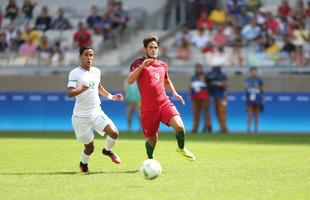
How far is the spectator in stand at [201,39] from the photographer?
3209 centimetres

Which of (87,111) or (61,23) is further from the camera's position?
(61,23)

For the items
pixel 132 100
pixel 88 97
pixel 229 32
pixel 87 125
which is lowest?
pixel 132 100

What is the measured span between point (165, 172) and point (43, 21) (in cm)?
2170

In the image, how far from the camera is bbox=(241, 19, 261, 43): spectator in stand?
31.5m

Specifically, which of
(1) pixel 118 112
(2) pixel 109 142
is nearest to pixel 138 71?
(2) pixel 109 142

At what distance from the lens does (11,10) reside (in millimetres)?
36125

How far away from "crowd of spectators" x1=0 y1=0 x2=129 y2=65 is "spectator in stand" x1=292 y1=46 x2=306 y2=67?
7.06m

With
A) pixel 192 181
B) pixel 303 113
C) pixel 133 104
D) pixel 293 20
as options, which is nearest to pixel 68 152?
pixel 192 181

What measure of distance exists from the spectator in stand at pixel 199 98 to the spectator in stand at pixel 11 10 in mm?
10478

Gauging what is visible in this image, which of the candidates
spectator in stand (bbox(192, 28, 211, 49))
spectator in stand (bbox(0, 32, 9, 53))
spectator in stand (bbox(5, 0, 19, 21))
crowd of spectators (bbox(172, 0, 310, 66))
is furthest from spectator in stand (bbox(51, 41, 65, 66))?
spectator in stand (bbox(192, 28, 211, 49))

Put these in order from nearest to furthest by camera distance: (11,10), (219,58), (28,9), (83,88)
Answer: (83,88) < (219,58) < (28,9) < (11,10)

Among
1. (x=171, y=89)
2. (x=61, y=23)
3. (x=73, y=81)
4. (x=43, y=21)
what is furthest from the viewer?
(x=43, y=21)

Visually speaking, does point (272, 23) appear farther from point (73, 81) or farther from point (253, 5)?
point (73, 81)

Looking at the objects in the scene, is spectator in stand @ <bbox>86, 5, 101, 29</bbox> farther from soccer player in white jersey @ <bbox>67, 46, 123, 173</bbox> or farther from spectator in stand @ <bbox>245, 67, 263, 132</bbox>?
soccer player in white jersey @ <bbox>67, 46, 123, 173</bbox>
